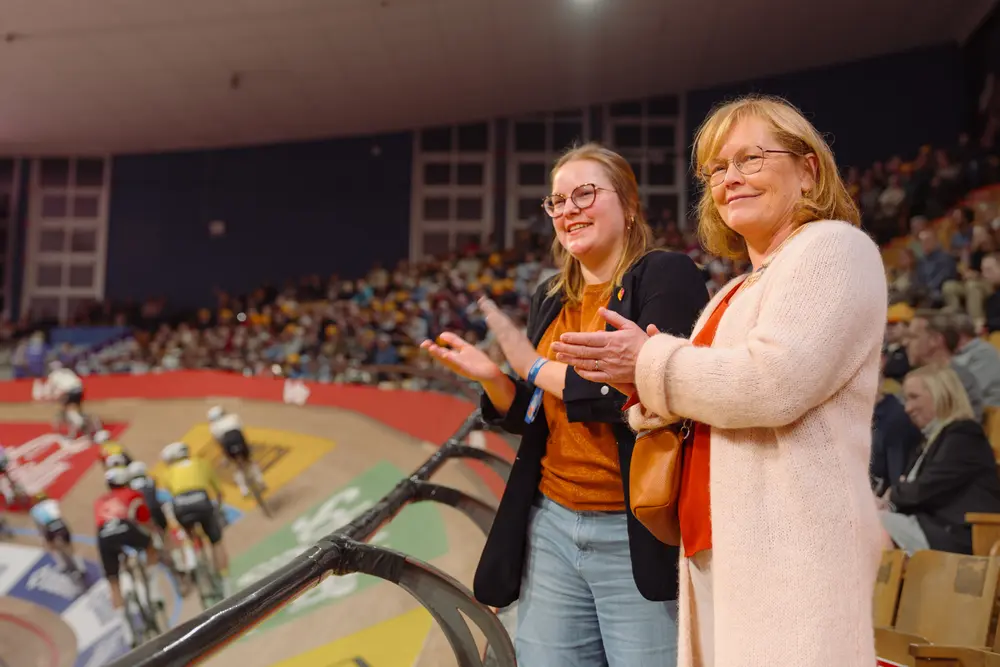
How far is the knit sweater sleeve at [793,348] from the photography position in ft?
2.99

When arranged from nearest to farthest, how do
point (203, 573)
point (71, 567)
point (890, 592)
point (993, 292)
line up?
point (890, 592), point (993, 292), point (203, 573), point (71, 567)

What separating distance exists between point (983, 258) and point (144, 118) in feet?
46.0

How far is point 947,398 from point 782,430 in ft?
8.99

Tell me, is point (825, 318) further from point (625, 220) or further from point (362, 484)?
point (362, 484)

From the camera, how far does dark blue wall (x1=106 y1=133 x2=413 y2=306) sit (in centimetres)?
1698

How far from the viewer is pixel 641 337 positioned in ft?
3.48

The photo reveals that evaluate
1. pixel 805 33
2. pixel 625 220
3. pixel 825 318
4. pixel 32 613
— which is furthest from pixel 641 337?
→ pixel 805 33

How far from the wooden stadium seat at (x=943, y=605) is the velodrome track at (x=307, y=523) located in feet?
4.28

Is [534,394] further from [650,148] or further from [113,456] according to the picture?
[650,148]

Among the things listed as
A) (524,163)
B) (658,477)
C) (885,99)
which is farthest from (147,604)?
(885,99)

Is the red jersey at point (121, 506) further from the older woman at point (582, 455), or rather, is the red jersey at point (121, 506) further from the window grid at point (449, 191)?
the window grid at point (449, 191)

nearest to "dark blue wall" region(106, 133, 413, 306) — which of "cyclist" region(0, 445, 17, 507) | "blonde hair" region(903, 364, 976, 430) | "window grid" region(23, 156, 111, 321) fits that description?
"window grid" region(23, 156, 111, 321)

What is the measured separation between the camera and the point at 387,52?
12062mm

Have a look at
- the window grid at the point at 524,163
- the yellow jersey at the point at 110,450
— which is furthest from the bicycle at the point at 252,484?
the window grid at the point at 524,163
